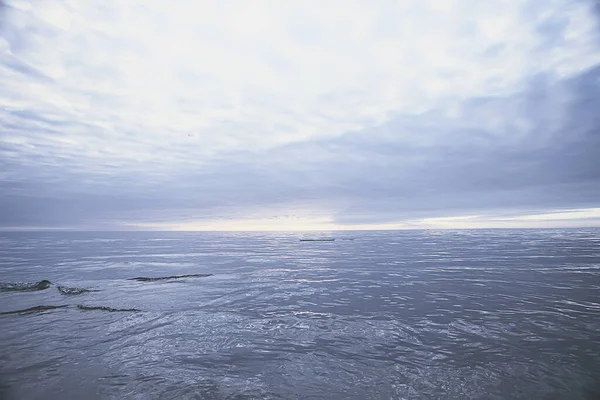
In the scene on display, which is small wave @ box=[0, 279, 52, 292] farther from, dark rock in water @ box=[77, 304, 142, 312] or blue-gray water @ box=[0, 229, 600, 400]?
dark rock in water @ box=[77, 304, 142, 312]

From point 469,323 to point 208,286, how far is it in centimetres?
1981

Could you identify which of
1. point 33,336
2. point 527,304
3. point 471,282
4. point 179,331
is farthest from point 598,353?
point 33,336

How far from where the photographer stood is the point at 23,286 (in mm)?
25047

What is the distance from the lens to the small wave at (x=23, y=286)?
2397cm

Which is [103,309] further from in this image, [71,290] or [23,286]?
[23,286]

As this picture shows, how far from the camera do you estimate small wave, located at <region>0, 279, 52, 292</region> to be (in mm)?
23969

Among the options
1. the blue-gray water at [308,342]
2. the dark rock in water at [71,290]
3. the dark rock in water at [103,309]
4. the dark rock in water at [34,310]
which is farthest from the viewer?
the dark rock in water at [71,290]

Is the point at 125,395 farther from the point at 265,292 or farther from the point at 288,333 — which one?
the point at 265,292

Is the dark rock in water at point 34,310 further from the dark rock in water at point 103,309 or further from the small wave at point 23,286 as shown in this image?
the small wave at point 23,286

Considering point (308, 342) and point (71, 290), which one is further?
point (71, 290)

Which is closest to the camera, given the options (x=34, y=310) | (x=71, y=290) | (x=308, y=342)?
(x=308, y=342)

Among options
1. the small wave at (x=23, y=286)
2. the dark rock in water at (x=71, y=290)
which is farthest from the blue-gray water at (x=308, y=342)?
→ the small wave at (x=23, y=286)

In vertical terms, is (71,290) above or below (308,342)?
above

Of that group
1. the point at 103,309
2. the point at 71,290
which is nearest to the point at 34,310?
the point at 103,309
